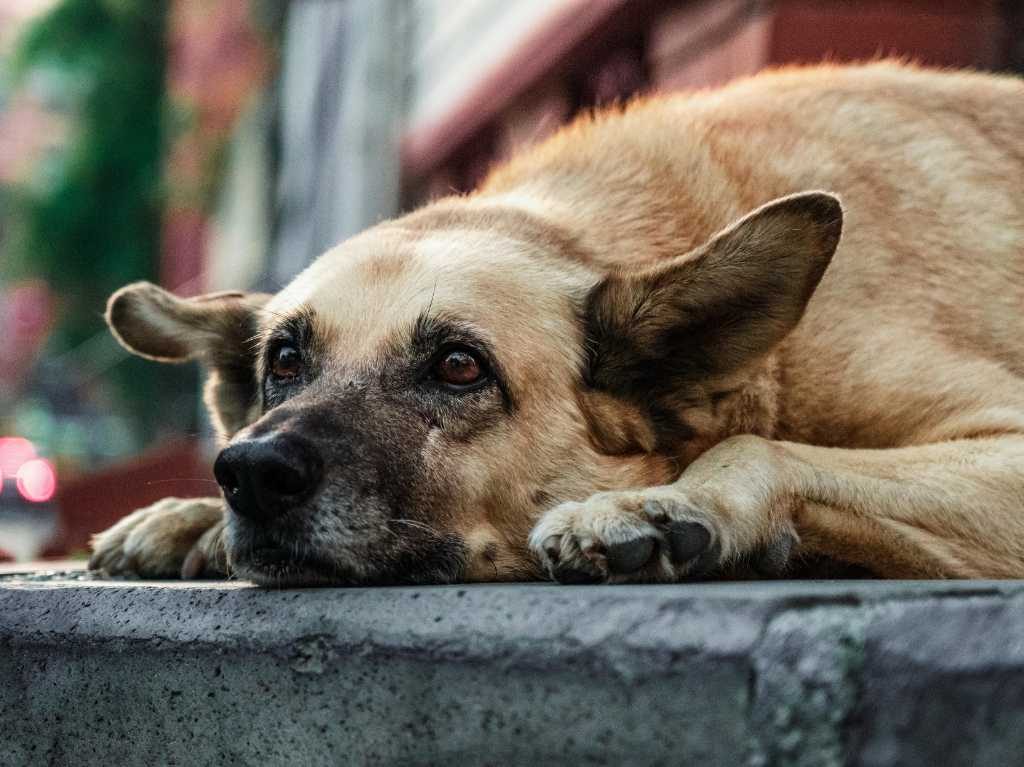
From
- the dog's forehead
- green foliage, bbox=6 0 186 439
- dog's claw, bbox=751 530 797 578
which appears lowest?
dog's claw, bbox=751 530 797 578

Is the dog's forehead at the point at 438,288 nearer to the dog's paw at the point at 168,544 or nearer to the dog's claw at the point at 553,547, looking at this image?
the dog's paw at the point at 168,544

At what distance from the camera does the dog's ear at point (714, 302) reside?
8.93 feet

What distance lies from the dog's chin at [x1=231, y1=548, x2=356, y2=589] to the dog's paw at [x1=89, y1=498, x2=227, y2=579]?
0.59 metres

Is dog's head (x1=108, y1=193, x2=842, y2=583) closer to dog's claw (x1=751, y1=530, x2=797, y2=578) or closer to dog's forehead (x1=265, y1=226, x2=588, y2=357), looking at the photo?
dog's forehead (x1=265, y1=226, x2=588, y2=357)

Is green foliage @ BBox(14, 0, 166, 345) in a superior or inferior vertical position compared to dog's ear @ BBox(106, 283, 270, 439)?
superior

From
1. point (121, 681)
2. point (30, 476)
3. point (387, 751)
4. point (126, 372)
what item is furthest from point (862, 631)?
point (126, 372)

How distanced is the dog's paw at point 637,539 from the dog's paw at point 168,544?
1.07 m

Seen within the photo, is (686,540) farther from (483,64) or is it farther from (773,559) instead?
(483,64)

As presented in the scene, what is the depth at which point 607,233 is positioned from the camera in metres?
3.42

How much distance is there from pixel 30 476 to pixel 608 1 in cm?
553

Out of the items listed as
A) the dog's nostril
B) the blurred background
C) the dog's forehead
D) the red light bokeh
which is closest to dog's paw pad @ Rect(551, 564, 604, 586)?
the dog's nostril

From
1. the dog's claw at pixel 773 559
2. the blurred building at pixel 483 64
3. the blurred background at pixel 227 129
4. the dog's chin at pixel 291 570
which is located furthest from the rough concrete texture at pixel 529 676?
the blurred building at pixel 483 64

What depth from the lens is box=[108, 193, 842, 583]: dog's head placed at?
256 centimetres

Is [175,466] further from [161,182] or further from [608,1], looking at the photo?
[161,182]
